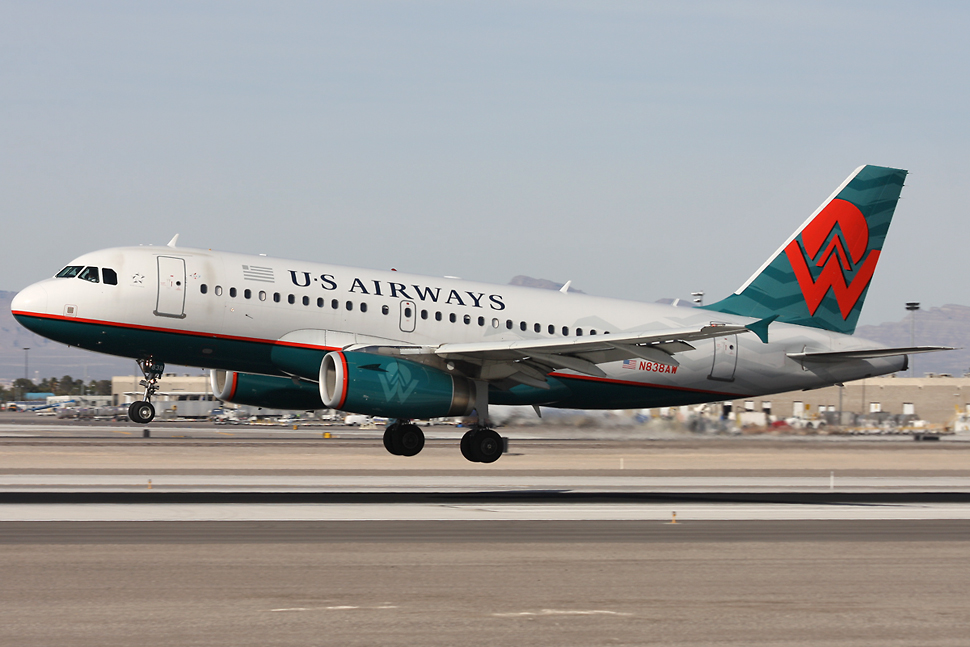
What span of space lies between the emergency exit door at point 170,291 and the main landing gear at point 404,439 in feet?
27.7

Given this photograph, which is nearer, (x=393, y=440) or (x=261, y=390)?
(x=393, y=440)

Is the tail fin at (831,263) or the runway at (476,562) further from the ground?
the tail fin at (831,263)

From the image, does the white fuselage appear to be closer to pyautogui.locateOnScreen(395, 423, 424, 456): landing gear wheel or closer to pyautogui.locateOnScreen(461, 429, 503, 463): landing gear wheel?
pyautogui.locateOnScreen(461, 429, 503, 463): landing gear wheel

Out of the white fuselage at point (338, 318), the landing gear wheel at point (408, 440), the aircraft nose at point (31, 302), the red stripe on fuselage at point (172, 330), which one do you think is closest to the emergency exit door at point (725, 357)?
the white fuselage at point (338, 318)

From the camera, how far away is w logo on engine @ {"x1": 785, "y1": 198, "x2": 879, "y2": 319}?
42.6 meters

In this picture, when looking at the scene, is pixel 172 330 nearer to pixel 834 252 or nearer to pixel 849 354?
pixel 849 354

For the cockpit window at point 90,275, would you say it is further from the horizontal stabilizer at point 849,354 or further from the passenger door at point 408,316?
the horizontal stabilizer at point 849,354

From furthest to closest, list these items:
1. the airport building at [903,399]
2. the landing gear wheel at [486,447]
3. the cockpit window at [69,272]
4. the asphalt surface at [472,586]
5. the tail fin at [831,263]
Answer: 1. the airport building at [903,399]
2. the tail fin at [831,263]
3. the landing gear wheel at [486,447]
4. the cockpit window at [69,272]
5. the asphalt surface at [472,586]

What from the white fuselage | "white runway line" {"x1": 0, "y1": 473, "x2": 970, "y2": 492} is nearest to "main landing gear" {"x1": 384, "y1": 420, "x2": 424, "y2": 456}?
"white runway line" {"x1": 0, "y1": 473, "x2": 970, "y2": 492}

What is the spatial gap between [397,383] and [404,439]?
16.0 ft

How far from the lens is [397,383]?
112 feet

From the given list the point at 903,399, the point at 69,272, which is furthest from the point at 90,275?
the point at 903,399

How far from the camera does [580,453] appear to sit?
63.6 metres

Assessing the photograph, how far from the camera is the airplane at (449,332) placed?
112 feet
